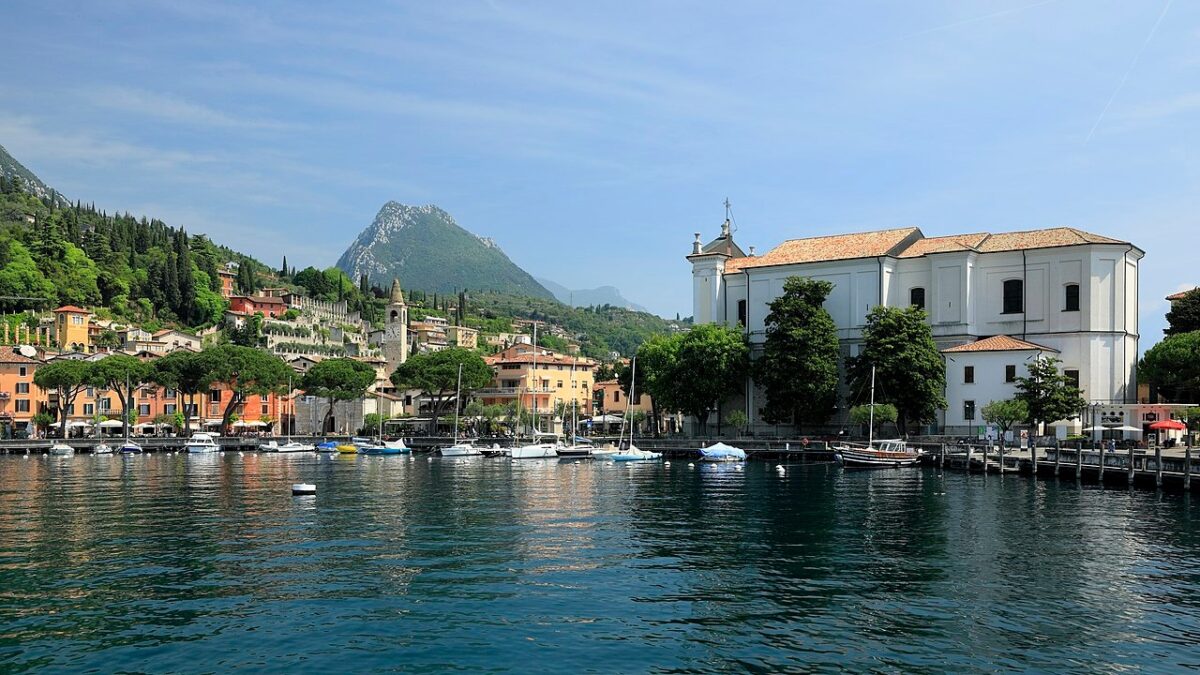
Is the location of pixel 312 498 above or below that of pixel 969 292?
below

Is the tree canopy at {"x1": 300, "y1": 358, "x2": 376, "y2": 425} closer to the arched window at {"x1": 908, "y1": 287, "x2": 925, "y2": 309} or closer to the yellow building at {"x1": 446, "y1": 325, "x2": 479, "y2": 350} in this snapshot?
the arched window at {"x1": 908, "y1": 287, "x2": 925, "y2": 309}

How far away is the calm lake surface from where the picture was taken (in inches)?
637

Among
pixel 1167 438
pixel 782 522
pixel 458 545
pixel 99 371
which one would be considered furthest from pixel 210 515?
pixel 99 371

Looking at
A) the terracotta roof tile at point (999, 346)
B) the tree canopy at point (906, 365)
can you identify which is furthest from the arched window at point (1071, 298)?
the tree canopy at point (906, 365)

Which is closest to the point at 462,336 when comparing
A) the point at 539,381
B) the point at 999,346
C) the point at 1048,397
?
the point at 539,381

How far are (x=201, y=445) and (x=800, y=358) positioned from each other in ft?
148

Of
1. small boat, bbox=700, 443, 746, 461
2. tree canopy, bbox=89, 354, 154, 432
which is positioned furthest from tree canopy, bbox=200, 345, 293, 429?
small boat, bbox=700, 443, 746, 461

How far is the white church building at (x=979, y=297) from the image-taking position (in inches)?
2516

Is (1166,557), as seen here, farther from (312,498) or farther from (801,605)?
(312,498)

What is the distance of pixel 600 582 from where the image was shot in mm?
21578

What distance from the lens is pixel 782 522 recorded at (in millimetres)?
31375

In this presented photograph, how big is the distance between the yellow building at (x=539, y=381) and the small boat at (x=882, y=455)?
49.8 meters

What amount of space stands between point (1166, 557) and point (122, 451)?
235ft

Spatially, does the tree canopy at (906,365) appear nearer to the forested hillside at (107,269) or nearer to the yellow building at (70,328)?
the yellow building at (70,328)
